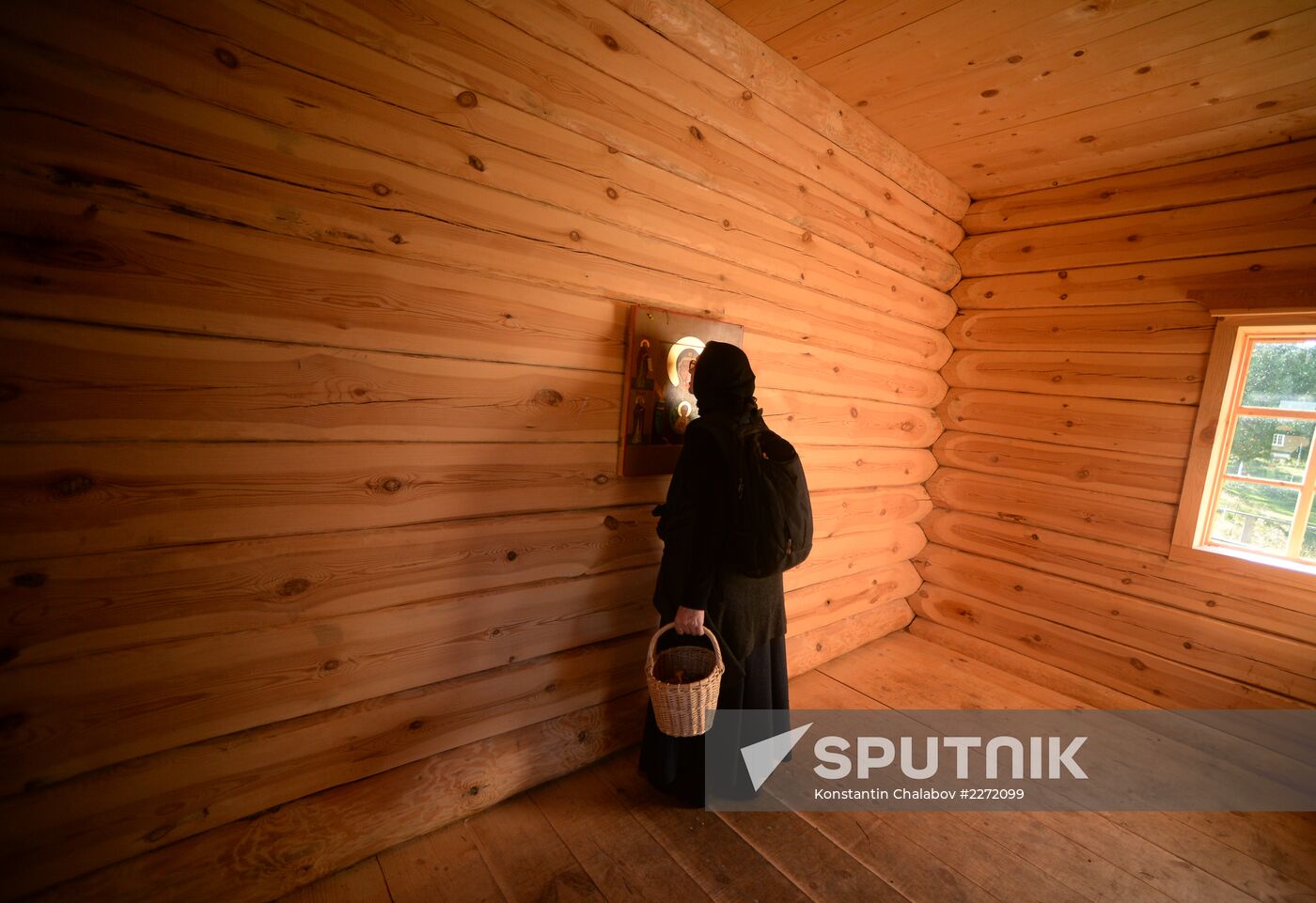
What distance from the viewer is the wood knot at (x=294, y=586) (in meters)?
1.45

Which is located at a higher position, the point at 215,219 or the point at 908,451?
the point at 215,219

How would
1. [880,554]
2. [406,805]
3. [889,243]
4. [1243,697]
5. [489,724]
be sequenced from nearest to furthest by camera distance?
[406,805] < [489,724] < [1243,697] < [889,243] < [880,554]

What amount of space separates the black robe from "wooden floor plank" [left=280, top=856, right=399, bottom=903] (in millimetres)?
892

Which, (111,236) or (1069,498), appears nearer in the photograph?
(111,236)

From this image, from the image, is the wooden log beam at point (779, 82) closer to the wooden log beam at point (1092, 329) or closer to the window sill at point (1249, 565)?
the wooden log beam at point (1092, 329)

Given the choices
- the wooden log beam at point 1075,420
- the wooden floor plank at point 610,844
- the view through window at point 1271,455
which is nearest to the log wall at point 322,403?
the wooden floor plank at point 610,844

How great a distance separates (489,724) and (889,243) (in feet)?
10.3

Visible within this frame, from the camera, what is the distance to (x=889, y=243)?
316 cm

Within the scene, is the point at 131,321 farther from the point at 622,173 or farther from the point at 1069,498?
the point at 1069,498

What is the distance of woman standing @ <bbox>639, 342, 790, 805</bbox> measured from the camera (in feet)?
5.94

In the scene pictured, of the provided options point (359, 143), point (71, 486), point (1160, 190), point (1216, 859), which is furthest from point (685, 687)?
point (1160, 190)

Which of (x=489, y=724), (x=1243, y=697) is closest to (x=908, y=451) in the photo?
(x=1243, y=697)

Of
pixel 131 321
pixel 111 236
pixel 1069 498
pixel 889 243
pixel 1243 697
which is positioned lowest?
pixel 1243 697

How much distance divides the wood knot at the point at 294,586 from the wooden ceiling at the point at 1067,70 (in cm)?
242
